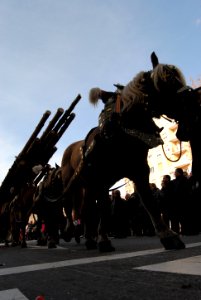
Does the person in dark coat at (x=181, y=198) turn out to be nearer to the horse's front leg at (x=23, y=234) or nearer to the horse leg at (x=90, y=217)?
the horse's front leg at (x=23, y=234)

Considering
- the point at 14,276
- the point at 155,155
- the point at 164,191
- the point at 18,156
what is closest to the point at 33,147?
the point at 18,156

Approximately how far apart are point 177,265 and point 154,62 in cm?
257

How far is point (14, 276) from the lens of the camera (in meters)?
3.09

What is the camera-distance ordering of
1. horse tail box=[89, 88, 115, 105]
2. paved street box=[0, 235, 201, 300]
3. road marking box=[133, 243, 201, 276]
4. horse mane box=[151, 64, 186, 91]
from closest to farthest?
1. paved street box=[0, 235, 201, 300]
2. road marking box=[133, 243, 201, 276]
3. horse mane box=[151, 64, 186, 91]
4. horse tail box=[89, 88, 115, 105]

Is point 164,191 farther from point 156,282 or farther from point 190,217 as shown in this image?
point 156,282

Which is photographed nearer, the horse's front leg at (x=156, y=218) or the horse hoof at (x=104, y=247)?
the horse's front leg at (x=156, y=218)

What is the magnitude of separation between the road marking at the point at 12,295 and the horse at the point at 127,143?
2.55m

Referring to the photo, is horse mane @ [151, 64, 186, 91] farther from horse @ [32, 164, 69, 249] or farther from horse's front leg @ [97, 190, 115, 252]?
horse @ [32, 164, 69, 249]

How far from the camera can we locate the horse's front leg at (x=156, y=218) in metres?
4.60

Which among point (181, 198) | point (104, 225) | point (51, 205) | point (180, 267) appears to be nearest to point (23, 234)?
point (51, 205)

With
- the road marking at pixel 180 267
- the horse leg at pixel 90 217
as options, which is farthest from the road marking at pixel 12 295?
the horse leg at pixel 90 217

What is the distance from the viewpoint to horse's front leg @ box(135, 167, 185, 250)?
460 cm

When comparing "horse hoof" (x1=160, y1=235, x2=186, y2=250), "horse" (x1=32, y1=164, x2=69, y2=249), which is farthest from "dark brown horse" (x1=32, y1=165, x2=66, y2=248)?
"horse hoof" (x1=160, y1=235, x2=186, y2=250)

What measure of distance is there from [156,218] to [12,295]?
3.01 meters
